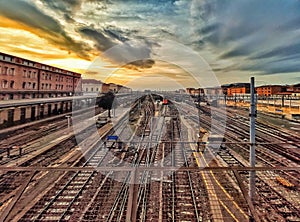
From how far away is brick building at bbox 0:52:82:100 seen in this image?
11984 mm

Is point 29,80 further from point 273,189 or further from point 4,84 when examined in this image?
point 273,189

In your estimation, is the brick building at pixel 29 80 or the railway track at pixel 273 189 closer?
the railway track at pixel 273 189

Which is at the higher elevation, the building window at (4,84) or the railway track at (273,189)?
the building window at (4,84)

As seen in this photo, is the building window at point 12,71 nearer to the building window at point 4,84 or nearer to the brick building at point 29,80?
the brick building at point 29,80

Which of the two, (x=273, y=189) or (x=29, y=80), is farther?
(x=29, y=80)

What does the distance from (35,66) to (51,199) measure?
14.7 meters

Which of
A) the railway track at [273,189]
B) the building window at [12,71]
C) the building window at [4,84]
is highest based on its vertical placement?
the building window at [12,71]

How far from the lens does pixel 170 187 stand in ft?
13.1

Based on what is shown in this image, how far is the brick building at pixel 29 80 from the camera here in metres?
12.0

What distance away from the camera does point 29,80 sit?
14.6 metres

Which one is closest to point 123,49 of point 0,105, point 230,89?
point 0,105

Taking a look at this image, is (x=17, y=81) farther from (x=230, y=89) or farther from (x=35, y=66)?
(x=230, y=89)

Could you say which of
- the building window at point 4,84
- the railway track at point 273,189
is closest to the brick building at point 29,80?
the building window at point 4,84

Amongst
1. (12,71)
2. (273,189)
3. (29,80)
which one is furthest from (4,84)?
(273,189)
